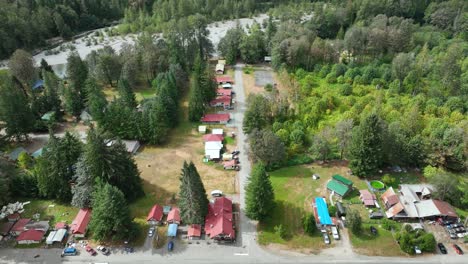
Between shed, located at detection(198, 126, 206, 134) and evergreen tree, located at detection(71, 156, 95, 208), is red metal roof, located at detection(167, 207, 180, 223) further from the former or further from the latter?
shed, located at detection(198, 126, 206, 134)

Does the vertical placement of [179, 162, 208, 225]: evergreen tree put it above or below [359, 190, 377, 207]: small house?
above

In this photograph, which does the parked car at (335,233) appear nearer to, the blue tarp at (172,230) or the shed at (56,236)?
the blue tarp at (172,230)

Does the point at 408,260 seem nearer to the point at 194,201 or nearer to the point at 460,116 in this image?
the point at 194,201

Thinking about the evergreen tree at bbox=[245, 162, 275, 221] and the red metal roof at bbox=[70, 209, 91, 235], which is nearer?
the evergreen tree at bbox=[245, 162, 275, 221]

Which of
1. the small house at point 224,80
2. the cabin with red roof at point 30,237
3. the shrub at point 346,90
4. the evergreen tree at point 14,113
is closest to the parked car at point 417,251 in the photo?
the shrub at point 346,90

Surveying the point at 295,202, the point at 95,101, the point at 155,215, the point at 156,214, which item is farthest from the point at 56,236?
the point at 295,202

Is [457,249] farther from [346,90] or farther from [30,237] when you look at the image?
[30,237]

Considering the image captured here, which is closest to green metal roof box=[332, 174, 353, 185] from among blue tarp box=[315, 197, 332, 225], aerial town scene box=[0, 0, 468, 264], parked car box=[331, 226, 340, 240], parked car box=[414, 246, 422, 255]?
aerial town scene box=[0, 0, 468, 264]
